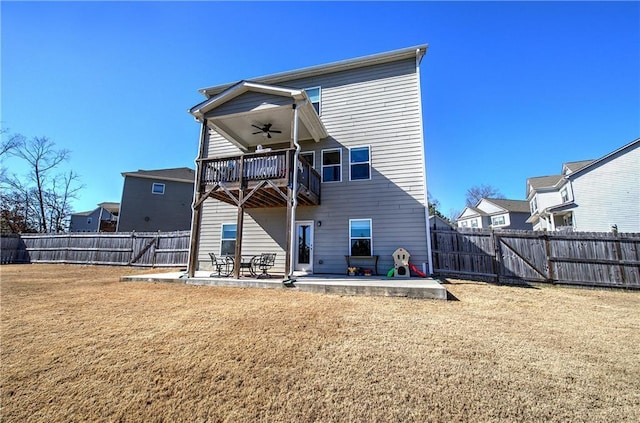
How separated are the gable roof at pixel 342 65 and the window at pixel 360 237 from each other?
21.4 ft

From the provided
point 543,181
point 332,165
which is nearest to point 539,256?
point 332,165

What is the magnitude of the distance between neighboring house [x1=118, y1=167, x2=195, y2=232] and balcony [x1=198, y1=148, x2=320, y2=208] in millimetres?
15781

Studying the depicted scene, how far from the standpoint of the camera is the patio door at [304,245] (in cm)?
972

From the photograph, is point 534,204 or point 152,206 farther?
point 534,204

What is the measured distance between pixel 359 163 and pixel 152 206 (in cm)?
1946

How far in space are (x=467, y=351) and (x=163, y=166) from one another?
1169 inches

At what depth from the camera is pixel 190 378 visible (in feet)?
8.37

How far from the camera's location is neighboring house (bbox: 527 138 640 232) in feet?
49.3

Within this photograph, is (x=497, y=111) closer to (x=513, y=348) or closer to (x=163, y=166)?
(x=513, y=348)

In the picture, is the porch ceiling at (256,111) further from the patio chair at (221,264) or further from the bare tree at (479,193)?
the bare tree at (479,193)

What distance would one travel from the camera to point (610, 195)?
15.8 m

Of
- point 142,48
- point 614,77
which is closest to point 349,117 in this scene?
point 142,48

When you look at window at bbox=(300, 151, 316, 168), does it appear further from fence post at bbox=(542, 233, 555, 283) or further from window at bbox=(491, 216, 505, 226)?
window at bbox=(491, 216, 505, 226)

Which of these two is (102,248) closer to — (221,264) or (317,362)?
(221,264)
